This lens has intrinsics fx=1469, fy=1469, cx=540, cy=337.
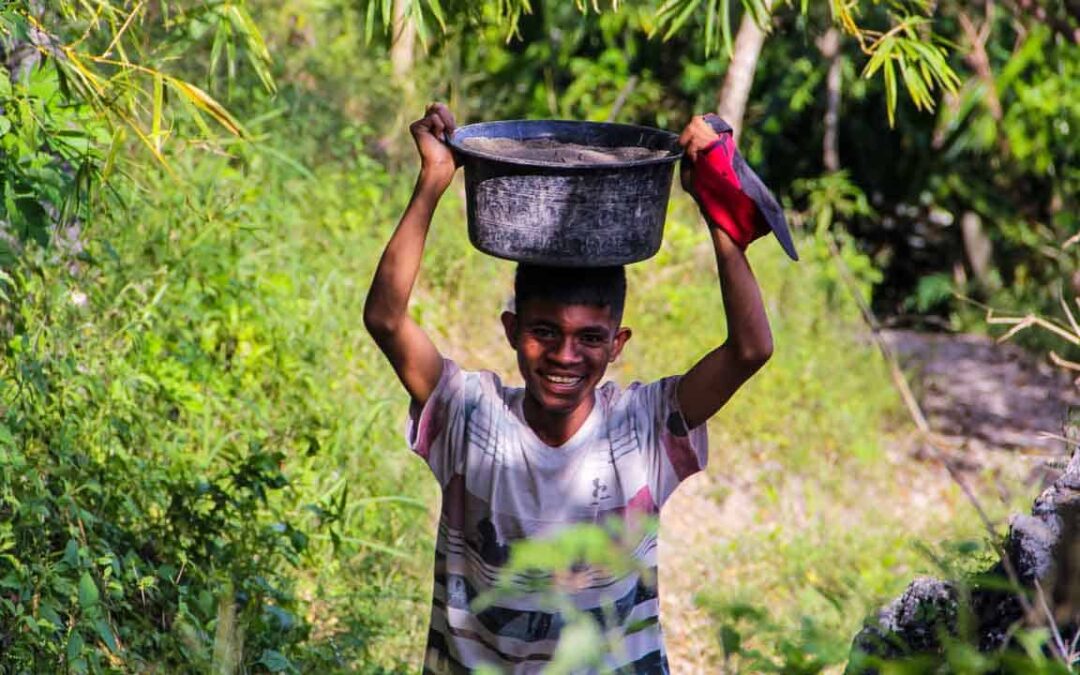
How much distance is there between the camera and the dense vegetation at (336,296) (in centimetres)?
319

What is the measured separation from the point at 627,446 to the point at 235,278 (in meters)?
2.68

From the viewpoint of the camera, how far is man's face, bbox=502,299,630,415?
2.66 m

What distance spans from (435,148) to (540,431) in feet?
1.86

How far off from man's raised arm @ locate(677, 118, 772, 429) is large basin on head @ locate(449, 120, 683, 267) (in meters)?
0.07

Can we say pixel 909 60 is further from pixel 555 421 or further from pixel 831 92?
pixel 831 92

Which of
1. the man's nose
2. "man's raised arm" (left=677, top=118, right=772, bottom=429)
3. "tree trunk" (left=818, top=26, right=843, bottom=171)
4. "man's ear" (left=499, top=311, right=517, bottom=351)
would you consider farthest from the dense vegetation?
"man's ear" (left=499, top=311, right=517, bottom=351)

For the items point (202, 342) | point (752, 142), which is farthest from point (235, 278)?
point (752, 142)

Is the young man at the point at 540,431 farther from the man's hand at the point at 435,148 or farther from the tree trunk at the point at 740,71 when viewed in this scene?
the tree trunk at the point at 740,71

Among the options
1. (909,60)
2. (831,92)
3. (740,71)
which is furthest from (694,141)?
(831,92)

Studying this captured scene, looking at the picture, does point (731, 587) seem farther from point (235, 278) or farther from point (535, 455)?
point (535, 455)

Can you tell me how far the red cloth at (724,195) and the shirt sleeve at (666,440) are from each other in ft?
1.14

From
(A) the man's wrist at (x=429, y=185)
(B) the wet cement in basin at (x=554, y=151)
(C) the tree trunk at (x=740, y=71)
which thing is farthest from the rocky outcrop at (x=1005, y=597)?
(C) the tree trunk at (x=740, y=71)

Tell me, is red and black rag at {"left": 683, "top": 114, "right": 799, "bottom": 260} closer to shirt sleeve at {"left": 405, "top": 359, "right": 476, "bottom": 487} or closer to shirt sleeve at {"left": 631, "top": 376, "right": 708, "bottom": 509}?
shirt sleeve at {"left": 631, "top": 376, "right": 708, "bottom": 509}

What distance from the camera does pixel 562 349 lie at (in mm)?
2658
